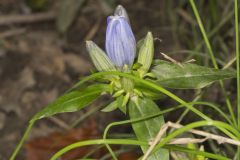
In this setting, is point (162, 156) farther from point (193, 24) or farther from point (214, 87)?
point (193, 24)

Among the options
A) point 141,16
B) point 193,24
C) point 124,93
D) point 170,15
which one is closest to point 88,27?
point 141,16

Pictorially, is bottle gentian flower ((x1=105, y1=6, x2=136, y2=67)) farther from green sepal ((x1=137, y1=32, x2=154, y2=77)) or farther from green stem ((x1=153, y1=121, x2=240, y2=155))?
green stem ((x1=153, y1=121, x2=240, y2=155))

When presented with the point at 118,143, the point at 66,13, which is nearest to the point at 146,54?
the point at 118,143

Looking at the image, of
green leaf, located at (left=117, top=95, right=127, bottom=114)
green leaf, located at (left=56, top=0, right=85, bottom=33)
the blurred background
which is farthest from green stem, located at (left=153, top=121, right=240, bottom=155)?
green leaf, located at (left=56, top=0, right=85, bottom=33)

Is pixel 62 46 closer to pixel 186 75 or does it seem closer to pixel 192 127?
pixel 186 75

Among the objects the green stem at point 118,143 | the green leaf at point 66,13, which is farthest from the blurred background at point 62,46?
the green stem at point 118,143

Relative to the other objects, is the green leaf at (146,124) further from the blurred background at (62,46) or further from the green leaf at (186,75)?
the blurred background at (62,46)
